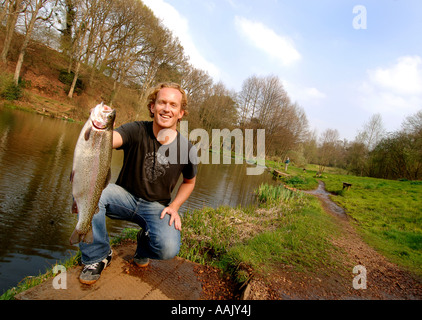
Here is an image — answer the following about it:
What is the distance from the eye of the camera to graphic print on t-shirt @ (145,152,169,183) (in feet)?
9.26

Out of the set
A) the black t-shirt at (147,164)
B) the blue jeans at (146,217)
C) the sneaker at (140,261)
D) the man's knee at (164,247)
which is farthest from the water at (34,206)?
the black t-shirt at (147,164)

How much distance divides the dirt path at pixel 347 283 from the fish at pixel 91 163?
2.11 meters

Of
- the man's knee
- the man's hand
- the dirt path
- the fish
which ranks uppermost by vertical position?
the fish

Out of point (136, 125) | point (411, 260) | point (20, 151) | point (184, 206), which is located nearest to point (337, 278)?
point (411, 260)

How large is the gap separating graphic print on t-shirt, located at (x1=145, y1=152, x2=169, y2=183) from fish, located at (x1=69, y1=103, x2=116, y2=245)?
25.7 inches

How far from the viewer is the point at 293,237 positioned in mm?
5238

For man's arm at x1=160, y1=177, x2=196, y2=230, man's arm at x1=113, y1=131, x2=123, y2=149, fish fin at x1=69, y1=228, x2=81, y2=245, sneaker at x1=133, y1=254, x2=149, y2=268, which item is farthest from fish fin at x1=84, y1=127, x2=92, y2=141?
sneaker at x1=133, y1=254, x2=149, y2=268

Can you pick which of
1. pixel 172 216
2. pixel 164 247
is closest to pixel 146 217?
pixel 172 216

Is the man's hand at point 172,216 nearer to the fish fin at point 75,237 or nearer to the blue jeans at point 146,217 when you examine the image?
the blue jeans at point 146,217

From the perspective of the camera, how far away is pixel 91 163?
6.61ft

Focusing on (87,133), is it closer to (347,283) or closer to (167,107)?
(167,107)

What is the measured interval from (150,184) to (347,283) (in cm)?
→ 361

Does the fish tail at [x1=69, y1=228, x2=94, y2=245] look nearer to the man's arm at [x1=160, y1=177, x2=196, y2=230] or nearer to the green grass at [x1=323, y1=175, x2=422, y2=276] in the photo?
the man's arm at [x1=160, y1=177, x2=196, y2=230]
